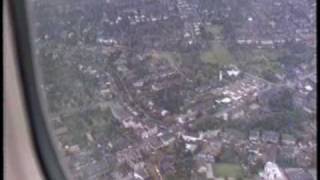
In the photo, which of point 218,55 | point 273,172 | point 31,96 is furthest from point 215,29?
point 31,96

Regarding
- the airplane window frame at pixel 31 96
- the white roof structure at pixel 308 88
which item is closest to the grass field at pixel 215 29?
the white roof structure at pixel 308 88

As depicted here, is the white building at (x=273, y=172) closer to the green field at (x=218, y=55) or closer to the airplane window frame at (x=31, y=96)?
the green field at (x=218, y=55)

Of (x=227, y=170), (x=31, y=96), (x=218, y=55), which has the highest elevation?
(x=218, y=55)

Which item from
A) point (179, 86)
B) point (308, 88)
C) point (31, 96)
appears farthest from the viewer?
point (31, 96)

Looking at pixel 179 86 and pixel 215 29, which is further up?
pixel 215 29

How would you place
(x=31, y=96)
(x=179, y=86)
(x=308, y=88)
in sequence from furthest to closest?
(x=31, y=96), (x=179, y=86), (x=308, y=88)

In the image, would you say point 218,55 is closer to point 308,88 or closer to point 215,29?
point 215,29

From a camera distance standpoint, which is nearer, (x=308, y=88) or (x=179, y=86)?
(x=308, y=88)

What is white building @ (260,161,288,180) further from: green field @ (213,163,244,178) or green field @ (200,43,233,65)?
green field @ (200,43,233,65)
